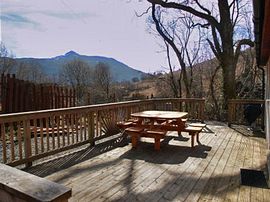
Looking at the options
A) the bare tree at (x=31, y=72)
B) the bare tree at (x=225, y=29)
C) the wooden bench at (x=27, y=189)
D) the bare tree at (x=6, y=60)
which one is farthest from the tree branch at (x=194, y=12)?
the wooden bench at (x=27, y=189)

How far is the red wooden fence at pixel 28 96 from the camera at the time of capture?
805 cm

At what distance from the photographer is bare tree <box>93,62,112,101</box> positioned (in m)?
18.6

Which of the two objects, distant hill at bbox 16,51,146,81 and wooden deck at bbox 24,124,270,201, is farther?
distant hill at bbox 16,51,146,81

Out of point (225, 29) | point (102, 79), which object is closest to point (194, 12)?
point (225, 29)

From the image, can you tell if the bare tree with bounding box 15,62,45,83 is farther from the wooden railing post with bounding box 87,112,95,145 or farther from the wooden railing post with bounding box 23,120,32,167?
the wooden railing post with bounding box 23,120,32,167

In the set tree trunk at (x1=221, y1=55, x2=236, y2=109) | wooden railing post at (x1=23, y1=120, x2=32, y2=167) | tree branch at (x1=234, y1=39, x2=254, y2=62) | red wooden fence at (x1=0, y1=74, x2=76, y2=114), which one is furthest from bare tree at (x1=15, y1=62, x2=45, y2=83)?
wooden railing post at (x1=23, y1=120, x2=32, y2=167)

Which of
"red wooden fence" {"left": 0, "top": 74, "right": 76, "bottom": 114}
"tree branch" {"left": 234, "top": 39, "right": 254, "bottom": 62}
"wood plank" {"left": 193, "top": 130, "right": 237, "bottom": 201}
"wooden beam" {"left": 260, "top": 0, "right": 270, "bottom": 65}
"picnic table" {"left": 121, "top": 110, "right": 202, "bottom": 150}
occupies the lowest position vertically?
"wood plank" {"left": 193, "top": 130, "right": 237, "bottom": 201}

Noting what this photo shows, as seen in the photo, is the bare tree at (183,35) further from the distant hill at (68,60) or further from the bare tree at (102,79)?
the bare tree at (102,79)

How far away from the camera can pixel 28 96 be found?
8602 mm

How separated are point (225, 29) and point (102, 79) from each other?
385 inches

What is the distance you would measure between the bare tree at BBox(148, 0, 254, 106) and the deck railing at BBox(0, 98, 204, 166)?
9.11 ft

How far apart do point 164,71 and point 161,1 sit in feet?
16.7

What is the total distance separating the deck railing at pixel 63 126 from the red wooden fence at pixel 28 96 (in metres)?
1.04

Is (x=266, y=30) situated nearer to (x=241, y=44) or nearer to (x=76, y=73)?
(x=241, y=44)
